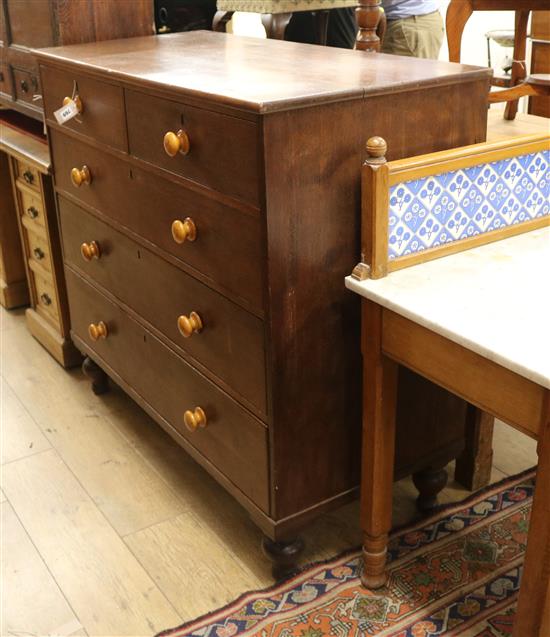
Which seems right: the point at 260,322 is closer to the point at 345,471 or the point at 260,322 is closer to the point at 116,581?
the point at 345,471

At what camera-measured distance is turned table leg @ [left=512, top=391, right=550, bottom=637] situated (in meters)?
1.17

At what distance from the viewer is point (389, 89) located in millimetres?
1418

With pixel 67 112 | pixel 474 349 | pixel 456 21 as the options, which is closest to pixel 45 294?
pixel 67 112

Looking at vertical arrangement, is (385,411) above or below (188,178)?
below

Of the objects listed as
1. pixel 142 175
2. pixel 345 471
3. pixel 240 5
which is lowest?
pixel 345 471

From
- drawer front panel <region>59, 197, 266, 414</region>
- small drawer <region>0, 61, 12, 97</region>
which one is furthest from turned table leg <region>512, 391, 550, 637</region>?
small drawer <region>0, 61, 12, 97</region>

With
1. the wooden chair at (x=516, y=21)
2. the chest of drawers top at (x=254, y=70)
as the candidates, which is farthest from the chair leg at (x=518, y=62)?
the chest of drawers top at (x=254, y=70)

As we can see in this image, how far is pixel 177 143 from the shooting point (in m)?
1.51

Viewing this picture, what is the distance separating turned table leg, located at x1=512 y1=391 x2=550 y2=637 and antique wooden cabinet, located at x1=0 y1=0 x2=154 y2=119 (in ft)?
5.77

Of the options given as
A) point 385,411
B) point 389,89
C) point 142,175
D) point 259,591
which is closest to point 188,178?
point 142,175

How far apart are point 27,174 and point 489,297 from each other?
176cm

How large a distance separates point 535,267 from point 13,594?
1277 mm

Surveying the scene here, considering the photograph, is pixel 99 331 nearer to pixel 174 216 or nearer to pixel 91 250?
pixel 91 250

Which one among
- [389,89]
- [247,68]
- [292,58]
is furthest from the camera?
[292,58]
